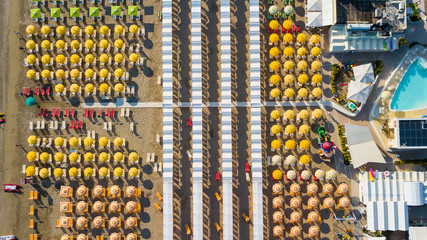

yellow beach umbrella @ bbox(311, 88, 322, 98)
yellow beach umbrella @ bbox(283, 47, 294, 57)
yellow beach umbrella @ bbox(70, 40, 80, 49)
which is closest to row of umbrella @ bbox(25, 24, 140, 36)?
yellow beach umbrella @ bbox(70, 40, 80, 49)

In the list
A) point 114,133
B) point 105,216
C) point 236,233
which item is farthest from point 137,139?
point 236,233

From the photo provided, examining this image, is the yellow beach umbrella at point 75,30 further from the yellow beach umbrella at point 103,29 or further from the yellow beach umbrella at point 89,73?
the yellow beach umbrella at point 89,73

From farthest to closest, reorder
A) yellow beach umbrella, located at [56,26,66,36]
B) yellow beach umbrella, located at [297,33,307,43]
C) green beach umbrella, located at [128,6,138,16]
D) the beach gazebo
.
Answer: green beach umbrella, located at [128,6,138,16]
yellow beach umbrella, located at [56,26,66,36]
yellow beach umbrella, located at [297,33,307,43]
the beach gazebo

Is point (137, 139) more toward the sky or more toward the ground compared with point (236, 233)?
more toward the sky

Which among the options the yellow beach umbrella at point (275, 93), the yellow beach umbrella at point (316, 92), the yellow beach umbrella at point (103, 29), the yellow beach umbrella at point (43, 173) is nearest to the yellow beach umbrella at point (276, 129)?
the yellow beach umbrella at point (275, 93)

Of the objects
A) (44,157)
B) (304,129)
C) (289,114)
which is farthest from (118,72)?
(304,129)

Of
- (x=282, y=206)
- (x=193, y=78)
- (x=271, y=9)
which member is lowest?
(x=282, y=206)

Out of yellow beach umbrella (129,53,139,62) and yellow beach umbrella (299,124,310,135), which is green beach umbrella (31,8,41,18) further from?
yellow beach umbrella (299,124,310,135)

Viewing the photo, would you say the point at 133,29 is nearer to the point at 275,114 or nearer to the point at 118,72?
the point at 118,72

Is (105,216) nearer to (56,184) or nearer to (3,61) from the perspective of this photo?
(56,184)
